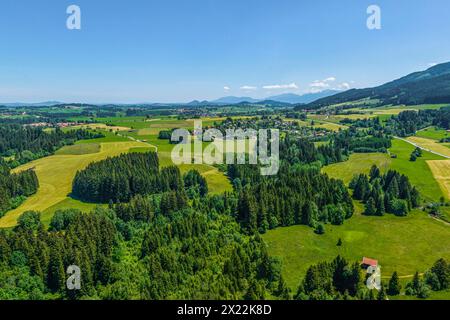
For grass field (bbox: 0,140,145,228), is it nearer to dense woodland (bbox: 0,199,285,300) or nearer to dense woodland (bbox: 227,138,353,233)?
dense woodland (bbox: 0,199,285,300)

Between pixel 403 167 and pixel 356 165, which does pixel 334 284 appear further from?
pixel 356 165

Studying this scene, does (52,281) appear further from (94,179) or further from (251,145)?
(251,145)

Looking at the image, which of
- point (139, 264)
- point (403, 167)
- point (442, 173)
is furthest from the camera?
point (403, 167)

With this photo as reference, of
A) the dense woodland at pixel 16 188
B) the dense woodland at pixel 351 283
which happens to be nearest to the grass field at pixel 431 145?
the dense woodland at pixel 351 283

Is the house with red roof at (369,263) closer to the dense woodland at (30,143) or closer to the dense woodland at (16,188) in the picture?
the dense woodland at (16,188)

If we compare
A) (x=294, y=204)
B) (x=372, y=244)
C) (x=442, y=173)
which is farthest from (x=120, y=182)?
(x=442, y=173)

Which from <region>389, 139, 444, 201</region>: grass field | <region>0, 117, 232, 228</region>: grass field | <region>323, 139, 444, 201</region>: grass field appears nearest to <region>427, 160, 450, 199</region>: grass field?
<region>323, 139, 444, 201</region>: grass field
